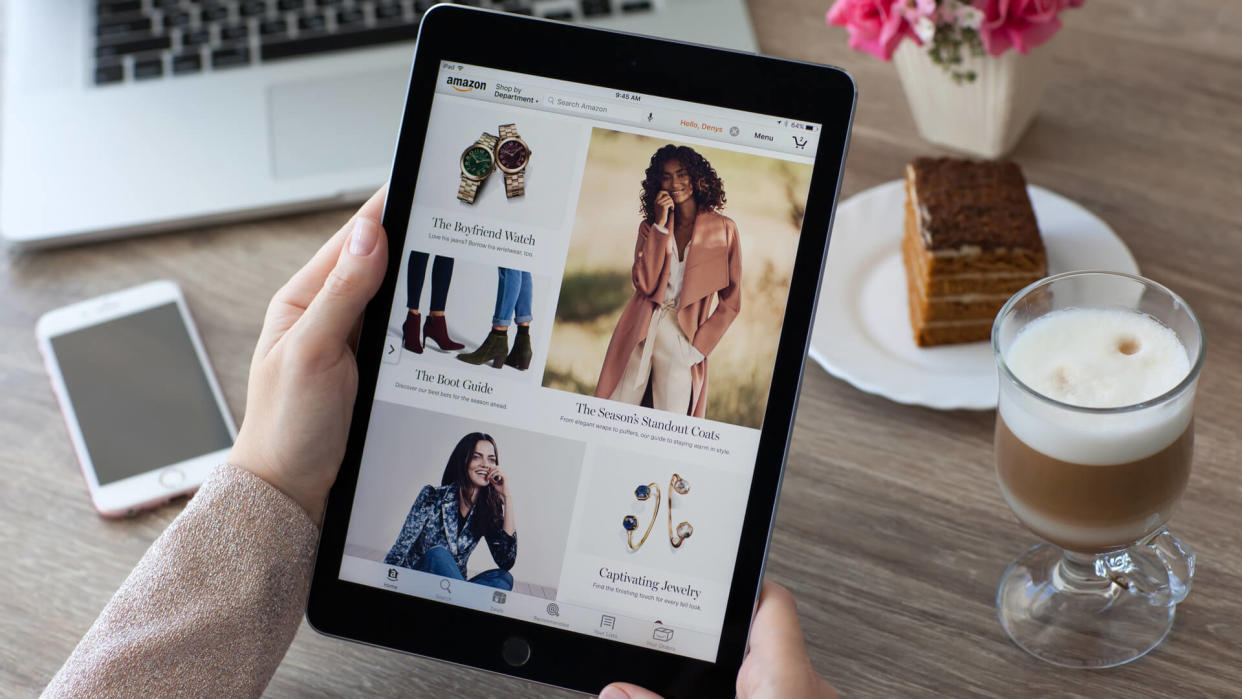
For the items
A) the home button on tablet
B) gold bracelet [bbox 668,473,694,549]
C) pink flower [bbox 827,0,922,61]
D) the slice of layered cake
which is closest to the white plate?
the slice of layered cake

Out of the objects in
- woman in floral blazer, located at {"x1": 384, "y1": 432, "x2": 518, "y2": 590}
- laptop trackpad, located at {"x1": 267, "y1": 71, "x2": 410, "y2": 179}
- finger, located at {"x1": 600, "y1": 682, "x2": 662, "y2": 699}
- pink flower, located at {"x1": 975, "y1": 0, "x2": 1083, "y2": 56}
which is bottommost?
finger, located at {"x1": 600, "y1": 682, "x2": 662, "y2": 699}

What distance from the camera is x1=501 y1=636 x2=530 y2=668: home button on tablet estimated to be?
689 millimetres

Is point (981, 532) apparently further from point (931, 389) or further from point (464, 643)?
point (464, 643)

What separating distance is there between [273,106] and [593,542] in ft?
2.29

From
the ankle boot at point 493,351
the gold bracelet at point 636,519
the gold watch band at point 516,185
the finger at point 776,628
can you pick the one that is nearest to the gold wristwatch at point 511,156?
the gold watch band at point 516,185

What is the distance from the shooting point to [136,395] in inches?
36.0

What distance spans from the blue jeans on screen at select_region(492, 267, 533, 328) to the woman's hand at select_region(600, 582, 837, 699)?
0.82 ft

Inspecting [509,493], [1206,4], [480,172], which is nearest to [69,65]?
[480,172]

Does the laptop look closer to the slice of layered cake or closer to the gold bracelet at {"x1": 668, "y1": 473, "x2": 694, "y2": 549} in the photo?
the slice of layered cake

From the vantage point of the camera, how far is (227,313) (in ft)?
3.27

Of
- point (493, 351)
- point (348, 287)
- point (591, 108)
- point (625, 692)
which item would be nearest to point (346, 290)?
point (348, 287)

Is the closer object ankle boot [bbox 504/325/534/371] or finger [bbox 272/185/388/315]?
ankle boot [bbox 504/325/534/371]

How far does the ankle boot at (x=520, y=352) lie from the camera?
0.71 metres

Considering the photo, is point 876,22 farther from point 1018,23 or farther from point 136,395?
point 136,395
